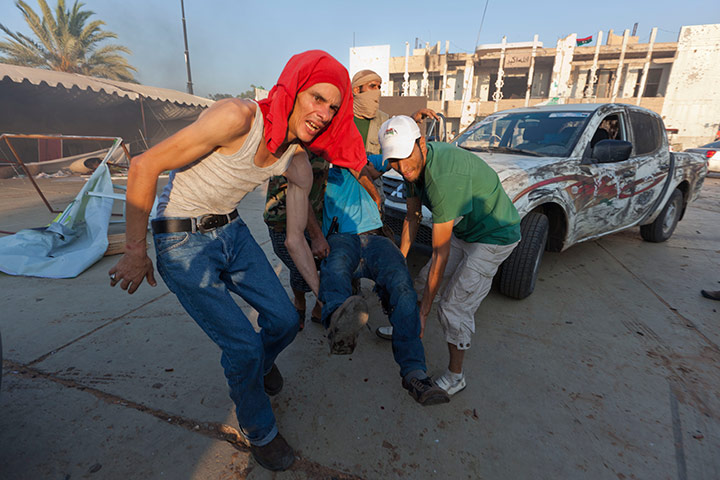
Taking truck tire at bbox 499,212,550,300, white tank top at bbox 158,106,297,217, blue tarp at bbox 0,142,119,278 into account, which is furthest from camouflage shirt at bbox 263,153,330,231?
blue tarp at bbox 0,142,119,278

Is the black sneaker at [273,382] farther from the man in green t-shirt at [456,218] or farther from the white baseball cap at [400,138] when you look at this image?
the white baseball cap at [400,138]

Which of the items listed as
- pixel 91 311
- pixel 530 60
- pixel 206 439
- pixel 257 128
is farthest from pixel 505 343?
pixel 530 60

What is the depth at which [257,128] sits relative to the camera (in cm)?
157

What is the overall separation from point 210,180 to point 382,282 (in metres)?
1.24

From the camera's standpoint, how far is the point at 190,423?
74.8 inches

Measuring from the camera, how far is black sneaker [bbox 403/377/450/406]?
1767 millimetres

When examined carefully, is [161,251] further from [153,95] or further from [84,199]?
[153,95]

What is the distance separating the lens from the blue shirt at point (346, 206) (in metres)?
2.63

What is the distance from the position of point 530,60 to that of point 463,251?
27268mm

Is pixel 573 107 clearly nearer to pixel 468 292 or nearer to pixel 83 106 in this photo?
pixel 468 292

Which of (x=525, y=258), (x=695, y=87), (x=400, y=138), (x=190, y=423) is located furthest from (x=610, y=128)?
(x=695, y=87)

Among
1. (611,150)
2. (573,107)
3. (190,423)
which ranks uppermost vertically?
(573,107)

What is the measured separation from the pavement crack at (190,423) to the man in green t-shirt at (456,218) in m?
0.88

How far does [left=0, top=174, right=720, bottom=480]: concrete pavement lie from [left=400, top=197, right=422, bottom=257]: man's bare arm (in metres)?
0.72
